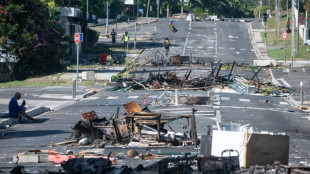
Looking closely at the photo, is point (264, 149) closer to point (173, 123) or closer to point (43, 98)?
point (173, 123)

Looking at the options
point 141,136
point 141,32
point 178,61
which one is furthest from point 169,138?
point 141,32

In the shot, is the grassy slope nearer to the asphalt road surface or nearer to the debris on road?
the asphalt road surface

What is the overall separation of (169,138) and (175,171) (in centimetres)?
556

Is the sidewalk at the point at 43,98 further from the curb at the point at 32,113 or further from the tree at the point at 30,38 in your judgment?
the tree at the point at 30,38

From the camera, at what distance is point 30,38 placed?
168ft

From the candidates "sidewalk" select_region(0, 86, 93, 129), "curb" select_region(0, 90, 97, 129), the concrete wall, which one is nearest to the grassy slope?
"sidewalk" select_region(0, 86, 93, 129)

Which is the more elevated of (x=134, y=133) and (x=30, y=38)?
(x=30, y=38)

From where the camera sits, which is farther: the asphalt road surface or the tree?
the asphalt road surface

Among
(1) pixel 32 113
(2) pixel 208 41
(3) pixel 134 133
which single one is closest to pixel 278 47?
(2) pixel 208 41

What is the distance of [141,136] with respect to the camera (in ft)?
63.6

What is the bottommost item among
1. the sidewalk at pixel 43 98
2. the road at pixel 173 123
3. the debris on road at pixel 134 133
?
the sidewalk at pixel 43 98

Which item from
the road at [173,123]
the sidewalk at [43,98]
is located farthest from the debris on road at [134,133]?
the sidewalk at [43,98]

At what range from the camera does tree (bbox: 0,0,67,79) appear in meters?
50.7

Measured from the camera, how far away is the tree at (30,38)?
1996 inches
